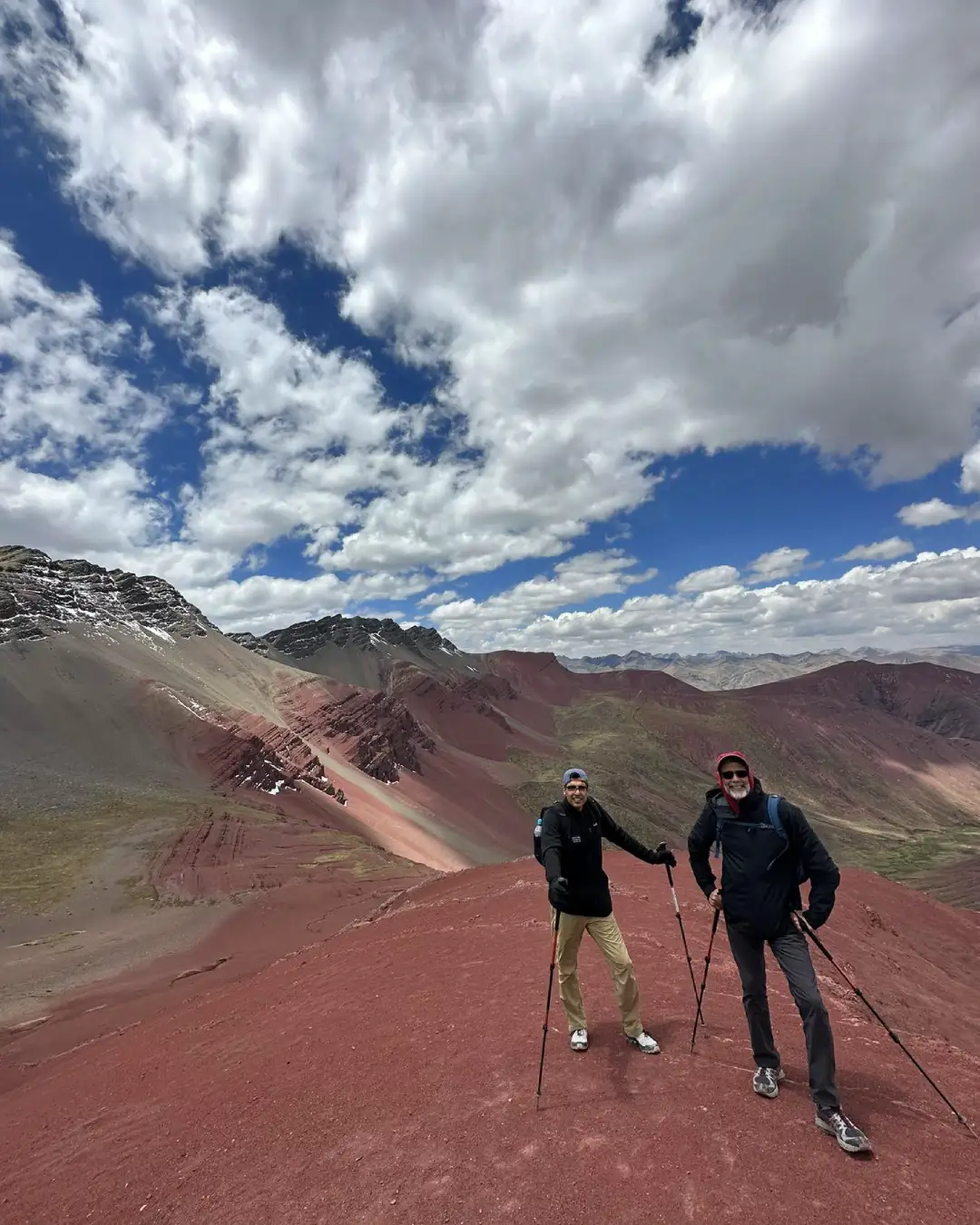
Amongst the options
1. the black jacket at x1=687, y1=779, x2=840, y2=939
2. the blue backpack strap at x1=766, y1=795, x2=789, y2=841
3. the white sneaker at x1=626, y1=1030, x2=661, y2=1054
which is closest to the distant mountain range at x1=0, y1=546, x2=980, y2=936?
the white sneaker at x1=626, y1=1030, x2=661, y2=1054

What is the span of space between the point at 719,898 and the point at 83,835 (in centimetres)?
3786

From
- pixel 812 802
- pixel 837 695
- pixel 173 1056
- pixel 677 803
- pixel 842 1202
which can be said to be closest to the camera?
pixel 842 1202

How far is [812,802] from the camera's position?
403 ft

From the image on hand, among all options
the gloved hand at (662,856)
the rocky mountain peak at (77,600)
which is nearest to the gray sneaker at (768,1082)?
the gloved hand at (662,856)

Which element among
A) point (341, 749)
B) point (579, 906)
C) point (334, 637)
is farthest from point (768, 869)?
point (334, 637)

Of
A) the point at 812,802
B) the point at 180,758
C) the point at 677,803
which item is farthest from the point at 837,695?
the point at 180,758

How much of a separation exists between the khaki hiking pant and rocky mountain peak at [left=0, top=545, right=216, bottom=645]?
7005 cm

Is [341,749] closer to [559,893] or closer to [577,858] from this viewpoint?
[577,858]

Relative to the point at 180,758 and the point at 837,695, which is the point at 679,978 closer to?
the point at 180,758

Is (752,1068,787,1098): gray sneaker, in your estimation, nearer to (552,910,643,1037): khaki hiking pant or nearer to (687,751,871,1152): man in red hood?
(687,751,871,1152): man in red hood

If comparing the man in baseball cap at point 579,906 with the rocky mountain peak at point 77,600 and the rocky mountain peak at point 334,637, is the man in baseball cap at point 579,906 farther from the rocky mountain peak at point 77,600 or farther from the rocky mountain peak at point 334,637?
the rocky mountain peak at point 334,637

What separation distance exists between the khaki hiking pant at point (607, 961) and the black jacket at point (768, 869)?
1.20 m

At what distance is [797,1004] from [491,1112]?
2645 mm

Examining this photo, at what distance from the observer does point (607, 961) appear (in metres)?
6.10
